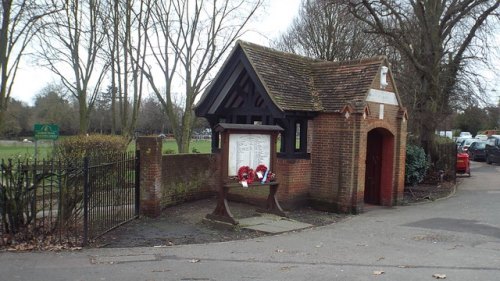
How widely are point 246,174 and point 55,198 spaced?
13.5 ft

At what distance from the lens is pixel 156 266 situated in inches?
287

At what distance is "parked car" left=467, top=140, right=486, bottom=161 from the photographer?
4016cm

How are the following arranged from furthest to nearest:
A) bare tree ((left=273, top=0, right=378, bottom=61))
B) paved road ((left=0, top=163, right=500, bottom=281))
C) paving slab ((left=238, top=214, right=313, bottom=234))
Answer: bare tree ((left=273, top=0, right=378, bottom=61)), paving slab ((left=238, top=214, right=313, bottom=234)), paved road ((left=0, top=163, right=500, bottom=281))

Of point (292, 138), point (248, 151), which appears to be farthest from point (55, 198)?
point (292, 138)

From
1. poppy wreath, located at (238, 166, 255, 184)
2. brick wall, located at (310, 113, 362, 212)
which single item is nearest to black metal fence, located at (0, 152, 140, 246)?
poppy wreath, located at (238, 166, 255, 184)

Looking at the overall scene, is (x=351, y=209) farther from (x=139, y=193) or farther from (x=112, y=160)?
(x=112, y=160)

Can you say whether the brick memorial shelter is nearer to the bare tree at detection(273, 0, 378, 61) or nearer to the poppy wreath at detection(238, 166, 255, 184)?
the poppy wreath at detection(238, 166, 255, 184)

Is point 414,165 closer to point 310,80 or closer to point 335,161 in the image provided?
point 310,80

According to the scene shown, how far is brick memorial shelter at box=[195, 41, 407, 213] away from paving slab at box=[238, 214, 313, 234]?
147 centimetres

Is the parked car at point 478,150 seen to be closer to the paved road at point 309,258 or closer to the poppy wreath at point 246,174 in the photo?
the paved road at point 309,258

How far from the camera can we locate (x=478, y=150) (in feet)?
133

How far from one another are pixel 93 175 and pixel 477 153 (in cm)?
3883

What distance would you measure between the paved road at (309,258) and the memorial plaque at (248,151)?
6.44ft

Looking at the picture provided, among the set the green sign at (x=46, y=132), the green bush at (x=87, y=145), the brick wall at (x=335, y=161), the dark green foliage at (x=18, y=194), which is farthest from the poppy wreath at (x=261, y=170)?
the green sign at (x=46, y=132)
